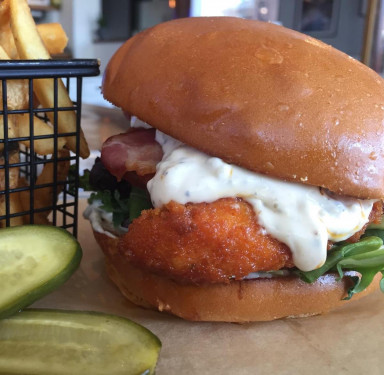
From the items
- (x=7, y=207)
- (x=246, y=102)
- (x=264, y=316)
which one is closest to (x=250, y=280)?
(x=264, y=316)

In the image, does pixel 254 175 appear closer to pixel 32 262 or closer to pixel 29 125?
pixel 32 262

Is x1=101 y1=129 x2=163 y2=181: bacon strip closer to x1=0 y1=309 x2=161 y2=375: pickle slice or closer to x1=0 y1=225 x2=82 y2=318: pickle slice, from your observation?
x1=0 y1=225 x2=82 y2=318: pickle slice

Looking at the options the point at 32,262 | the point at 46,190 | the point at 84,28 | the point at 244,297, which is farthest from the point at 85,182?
the point at 84,28

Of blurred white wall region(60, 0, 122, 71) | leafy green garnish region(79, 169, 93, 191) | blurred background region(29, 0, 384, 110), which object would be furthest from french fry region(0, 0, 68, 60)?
blurred white wall region(60, 0, 122, 71)

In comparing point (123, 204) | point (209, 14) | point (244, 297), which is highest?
point (209, 14)

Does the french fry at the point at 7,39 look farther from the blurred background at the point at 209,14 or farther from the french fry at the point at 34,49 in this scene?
the blurred background at the point at 209,14

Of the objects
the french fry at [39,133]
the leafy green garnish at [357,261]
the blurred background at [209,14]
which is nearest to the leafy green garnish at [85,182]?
the french fry at [39,133]
